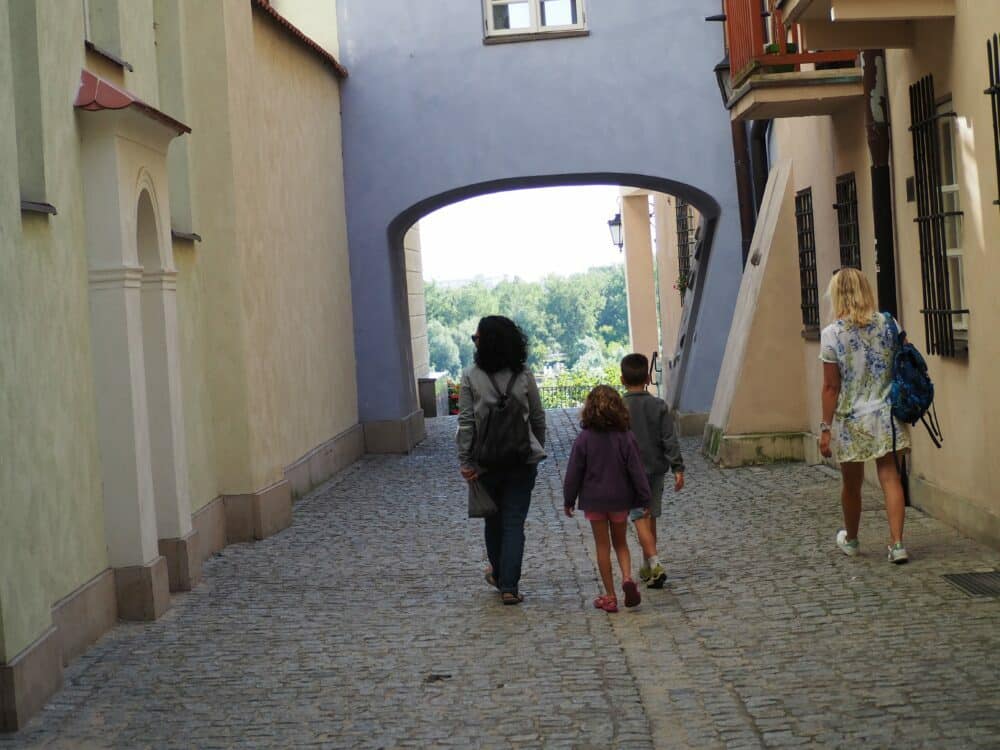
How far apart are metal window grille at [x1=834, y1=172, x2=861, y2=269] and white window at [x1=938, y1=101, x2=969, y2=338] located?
7.46ft

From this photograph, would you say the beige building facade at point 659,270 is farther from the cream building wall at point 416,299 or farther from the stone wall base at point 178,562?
the stone wall base at point 178,562

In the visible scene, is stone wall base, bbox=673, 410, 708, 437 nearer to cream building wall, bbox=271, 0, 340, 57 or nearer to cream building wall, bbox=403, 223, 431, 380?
cream building wall, bbox=403, 223, 431, 380

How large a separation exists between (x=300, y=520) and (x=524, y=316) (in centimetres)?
10695

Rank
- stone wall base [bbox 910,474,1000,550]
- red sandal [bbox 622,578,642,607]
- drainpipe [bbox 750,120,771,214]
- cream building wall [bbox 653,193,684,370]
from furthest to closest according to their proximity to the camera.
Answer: cream building wall [bbox 653,193,684,370], drainpipe [bbox 750,120,771,214], stone wall base [bbox 910,474,1000,550], red sandal [bbox 622,578,642,607]

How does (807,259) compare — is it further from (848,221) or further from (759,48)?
(759,48)

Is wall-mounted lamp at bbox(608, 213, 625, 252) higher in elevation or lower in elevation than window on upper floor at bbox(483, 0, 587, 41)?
lower

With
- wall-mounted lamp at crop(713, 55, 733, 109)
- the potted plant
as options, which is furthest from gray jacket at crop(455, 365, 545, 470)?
wall-mounted lamp at crop(713, 55, 733, 109)

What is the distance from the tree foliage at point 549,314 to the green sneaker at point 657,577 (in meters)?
91.4

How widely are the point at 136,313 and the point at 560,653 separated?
3.40 meters

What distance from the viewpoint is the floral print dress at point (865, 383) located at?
28.5 feet

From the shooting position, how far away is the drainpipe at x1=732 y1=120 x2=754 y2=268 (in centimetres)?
1753

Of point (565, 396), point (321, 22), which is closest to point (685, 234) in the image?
point (321, 22)

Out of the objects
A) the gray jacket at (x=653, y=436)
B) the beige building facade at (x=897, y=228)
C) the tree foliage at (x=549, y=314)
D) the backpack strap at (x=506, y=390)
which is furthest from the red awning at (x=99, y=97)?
the tree foliage at (x=549, y=314)

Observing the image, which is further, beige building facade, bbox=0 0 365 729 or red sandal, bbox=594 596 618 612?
red sandal, bbox=594 596 618 612
